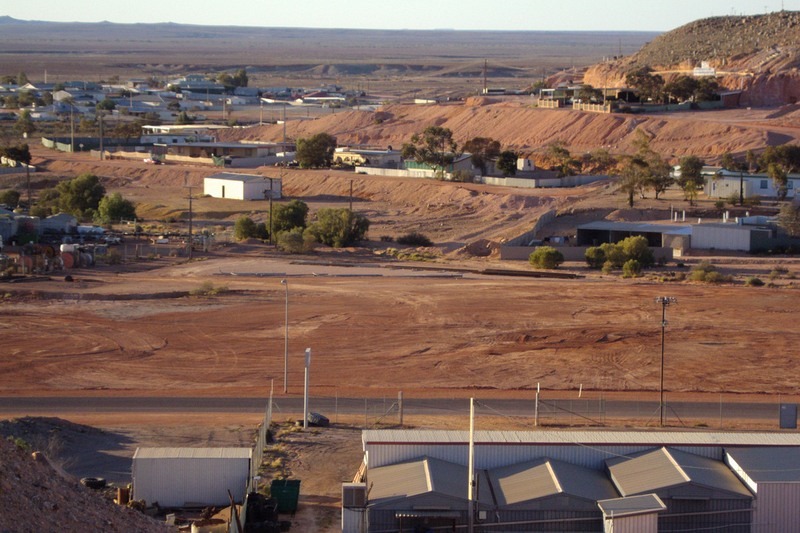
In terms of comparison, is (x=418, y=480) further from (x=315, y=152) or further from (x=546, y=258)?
(x=315, y=152)

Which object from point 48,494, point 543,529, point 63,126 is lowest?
point 543,529

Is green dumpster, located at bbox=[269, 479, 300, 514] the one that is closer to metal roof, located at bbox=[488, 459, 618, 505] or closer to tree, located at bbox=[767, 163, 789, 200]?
metal roof, located at bbox=[488, 459, 618, 505]

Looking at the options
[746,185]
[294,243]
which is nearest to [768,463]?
[294,243]

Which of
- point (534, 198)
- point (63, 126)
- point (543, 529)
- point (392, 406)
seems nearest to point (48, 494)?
point (543, 529)

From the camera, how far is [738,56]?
10800cm

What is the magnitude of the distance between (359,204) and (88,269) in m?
25.9

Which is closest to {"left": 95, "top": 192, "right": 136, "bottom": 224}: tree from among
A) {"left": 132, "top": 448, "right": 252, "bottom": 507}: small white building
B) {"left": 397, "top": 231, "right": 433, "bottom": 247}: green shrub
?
{"left": 397, "top": 231, "right": 433, "bottom": 247}: green shrub

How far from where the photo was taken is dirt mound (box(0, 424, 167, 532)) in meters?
13.7

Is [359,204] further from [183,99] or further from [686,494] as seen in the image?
[183,99]

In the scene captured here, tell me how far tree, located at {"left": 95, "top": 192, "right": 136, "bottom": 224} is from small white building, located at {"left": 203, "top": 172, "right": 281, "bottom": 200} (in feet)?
29.1

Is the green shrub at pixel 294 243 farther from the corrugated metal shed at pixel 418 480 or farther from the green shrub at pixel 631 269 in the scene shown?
the corrugated metal shed at pixel 418 480

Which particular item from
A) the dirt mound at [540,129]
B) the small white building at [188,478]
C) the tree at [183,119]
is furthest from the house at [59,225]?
the tree at [183,119]

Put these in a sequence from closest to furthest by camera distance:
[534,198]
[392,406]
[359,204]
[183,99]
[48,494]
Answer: [48,494] < [392,406] < [534,198] < [359,204] < [183,99]

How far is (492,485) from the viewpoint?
2106 cm
